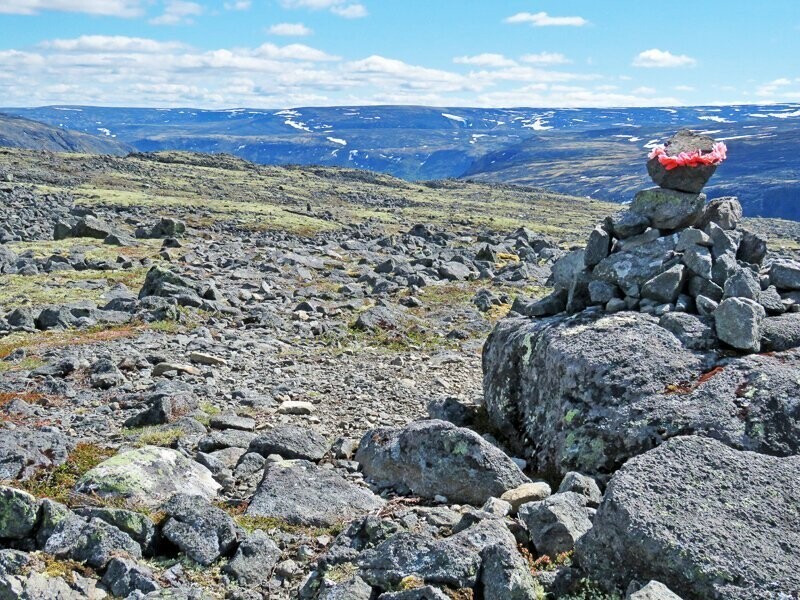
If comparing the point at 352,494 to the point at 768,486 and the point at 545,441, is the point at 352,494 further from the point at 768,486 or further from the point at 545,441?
the point at 768,486

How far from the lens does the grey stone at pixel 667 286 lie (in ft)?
44.8

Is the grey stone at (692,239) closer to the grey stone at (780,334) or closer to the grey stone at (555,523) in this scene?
the grey stone at (780,334)

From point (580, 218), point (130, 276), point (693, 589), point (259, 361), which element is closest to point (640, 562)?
point (693, 589)

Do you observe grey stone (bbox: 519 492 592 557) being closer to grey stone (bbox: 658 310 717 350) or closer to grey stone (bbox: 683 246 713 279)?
grey stone (bbox: 658 310 717 350)

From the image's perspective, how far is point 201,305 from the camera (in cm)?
2875

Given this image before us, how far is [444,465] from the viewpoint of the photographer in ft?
37.4

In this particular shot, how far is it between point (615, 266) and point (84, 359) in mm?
14137

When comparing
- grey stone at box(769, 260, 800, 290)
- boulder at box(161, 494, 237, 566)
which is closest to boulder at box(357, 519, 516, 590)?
boulder at box(161, 494, 237, 566)

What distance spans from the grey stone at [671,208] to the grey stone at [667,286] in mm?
2065

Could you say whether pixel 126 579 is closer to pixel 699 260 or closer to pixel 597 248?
pixel 699 260

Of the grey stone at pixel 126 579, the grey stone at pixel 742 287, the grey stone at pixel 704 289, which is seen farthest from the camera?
the grey stone at pixel 704 289

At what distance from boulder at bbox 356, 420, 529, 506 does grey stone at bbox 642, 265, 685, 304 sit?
4.66 meters

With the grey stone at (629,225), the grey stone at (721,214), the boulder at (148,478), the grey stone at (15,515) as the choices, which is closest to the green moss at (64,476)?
the boulder at (148,478)

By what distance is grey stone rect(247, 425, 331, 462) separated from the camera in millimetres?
12969
